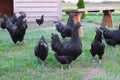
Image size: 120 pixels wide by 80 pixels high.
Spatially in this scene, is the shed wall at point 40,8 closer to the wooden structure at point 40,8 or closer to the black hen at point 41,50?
the wooden structure at point 40,8

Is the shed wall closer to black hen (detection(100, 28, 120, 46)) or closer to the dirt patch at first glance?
black hen (detection(100, 28, 120, 46))

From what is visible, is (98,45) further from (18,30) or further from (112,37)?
(18,30)

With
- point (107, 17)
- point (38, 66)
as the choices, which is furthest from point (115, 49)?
point (107, 17)

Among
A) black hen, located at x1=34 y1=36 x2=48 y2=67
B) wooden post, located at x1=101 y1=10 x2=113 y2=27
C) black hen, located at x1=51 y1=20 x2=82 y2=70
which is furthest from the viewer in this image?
wooden post, located at x1=101 y1=10 x2=113 y2=27

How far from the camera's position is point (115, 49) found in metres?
8.64

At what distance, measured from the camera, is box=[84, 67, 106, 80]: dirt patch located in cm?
606

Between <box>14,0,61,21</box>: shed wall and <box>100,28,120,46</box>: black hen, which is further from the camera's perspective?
<box>14,0,61,21</box>: shed wall

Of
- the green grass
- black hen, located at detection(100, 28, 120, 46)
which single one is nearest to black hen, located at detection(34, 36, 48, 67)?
the green grass

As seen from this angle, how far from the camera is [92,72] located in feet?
20.8

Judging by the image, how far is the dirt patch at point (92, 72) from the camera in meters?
6.06

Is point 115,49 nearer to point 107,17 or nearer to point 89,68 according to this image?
point 89,68

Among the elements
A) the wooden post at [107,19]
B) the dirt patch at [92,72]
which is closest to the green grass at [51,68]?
the dirt patch at [92,72]

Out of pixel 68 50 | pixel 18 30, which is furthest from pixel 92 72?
pixel 18 30

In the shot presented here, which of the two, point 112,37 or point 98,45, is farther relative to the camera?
point 112,37
